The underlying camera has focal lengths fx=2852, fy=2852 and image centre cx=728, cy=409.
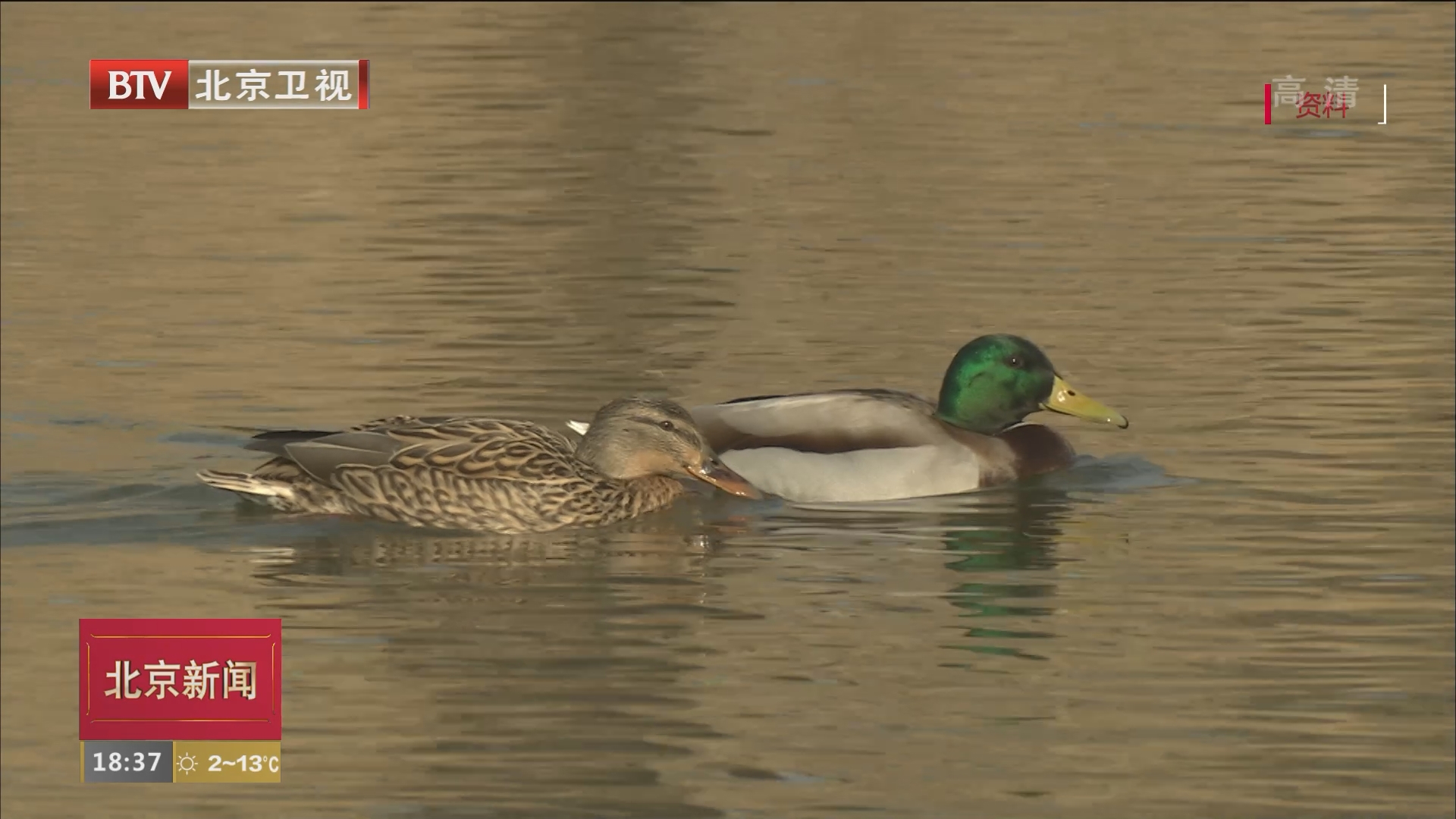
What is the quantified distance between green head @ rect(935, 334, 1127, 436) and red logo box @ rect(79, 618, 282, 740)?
5127 mm

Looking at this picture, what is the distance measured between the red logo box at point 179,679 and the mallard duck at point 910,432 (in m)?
3.61

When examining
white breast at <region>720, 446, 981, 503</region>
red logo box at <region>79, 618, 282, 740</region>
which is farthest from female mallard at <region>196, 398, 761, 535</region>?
red logo box at <region>79, 618, 282, 740</region>

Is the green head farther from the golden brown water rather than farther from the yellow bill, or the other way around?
the golden brown water

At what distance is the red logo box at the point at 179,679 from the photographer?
1052 centimetres

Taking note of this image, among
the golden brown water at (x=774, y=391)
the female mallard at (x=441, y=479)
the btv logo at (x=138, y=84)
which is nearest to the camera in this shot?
the golden brown water at (x=774, y=391)

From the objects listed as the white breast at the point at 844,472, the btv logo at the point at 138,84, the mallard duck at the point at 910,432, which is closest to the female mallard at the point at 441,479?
the mallard duck at the point at 910,432

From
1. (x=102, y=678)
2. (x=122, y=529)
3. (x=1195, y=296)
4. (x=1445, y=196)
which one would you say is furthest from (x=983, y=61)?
(x=102, y=678)

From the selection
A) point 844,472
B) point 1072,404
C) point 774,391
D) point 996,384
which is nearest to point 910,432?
point 844,472

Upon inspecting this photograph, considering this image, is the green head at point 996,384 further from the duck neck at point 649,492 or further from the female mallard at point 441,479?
the female mallard at point 441,479

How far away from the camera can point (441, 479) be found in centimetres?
1377

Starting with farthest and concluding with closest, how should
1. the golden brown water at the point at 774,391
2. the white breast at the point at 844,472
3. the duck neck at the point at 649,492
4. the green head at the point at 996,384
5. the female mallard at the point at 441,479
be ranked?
the green head at the point at 996,384, the white breast at the point at 844,472, the duck neck at the point at 649,492, the female mallard at the point at 441,479, the golden brown water at the point at 774,391

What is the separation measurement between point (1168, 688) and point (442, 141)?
1956cm

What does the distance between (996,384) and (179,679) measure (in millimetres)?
5972

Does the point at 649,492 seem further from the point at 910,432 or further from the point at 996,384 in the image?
the point at 996,384
